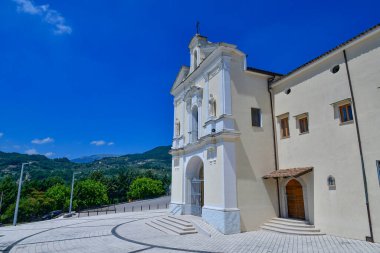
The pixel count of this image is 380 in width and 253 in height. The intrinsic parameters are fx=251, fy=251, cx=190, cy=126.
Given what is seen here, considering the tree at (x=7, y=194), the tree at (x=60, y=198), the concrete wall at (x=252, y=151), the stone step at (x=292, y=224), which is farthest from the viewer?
the tree at (x=7, y=194)

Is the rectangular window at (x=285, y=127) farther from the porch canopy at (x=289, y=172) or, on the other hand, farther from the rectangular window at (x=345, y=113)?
the rectangular window at (x=345, y=113)

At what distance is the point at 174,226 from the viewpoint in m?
15.4

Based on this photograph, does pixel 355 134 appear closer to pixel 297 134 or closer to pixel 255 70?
pixel 297 134

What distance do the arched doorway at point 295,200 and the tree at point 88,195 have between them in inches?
1843

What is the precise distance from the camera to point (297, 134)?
50.3ft

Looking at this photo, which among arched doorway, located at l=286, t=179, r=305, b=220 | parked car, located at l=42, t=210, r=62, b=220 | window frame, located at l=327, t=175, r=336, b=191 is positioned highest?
window frame, located at l=327, t=175, r=336, b=191

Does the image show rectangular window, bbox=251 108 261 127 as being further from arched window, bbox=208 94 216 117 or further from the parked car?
the parked car

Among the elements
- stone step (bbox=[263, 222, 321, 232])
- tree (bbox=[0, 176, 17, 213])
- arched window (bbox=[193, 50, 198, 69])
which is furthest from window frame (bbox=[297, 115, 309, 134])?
tree (bbox=[0, 176, 17, 213])

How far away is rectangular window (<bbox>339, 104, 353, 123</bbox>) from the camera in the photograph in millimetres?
12500

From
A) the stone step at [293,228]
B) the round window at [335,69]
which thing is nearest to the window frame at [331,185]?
the stone step at [293,228]

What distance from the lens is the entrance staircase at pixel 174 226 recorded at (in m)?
14.3

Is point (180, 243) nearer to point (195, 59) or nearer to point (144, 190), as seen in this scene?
point (195, 59)

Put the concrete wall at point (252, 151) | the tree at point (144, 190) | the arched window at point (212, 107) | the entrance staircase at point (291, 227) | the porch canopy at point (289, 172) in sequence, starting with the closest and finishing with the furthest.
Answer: the entrance staircase at point (291, 227) → the porch canopy at point (289, 172) → the concrete wall at point (252, 151) → the arched window at point (212, 107) → the tree at point (144, 190)

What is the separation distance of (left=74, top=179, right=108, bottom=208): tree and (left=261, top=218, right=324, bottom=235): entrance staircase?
46.3 m
